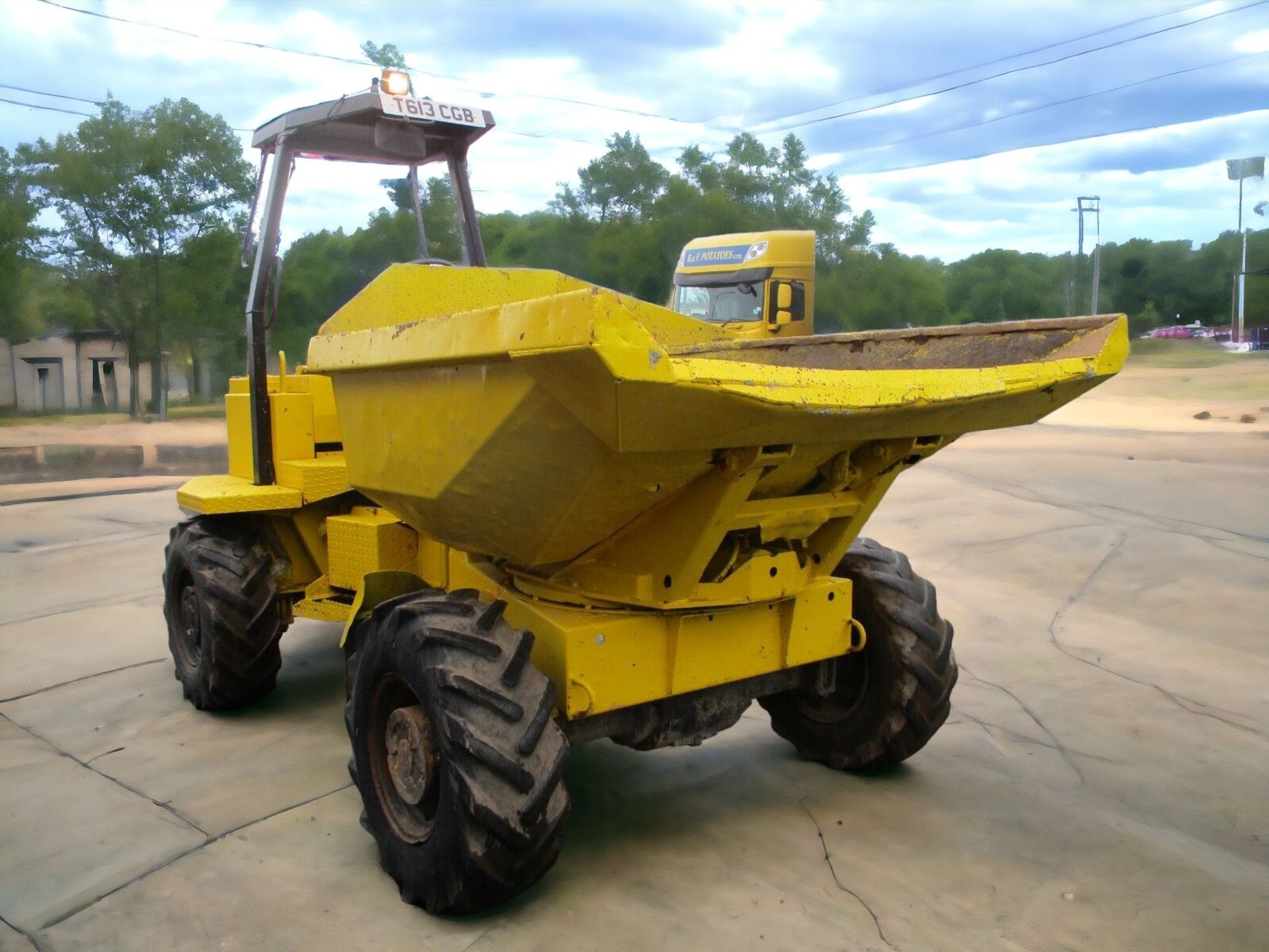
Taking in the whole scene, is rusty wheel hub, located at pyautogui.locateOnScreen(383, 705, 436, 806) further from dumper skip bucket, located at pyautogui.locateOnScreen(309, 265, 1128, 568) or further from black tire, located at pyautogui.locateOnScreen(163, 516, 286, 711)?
black tire, located at pyautogui.locateOnScreen(163, 516, 286, 711)

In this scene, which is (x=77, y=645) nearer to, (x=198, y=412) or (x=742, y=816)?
(x=742, y=816)

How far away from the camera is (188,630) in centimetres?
498

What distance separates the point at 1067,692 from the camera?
508 centimetres

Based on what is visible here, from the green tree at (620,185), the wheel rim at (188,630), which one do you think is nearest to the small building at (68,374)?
the green tree at (620,185)

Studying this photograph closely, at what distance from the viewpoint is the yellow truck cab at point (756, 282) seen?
11.2 m

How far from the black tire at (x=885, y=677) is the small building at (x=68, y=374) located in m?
15.1

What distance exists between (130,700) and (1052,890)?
4207 millimetres

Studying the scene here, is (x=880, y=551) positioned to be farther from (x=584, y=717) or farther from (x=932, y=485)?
(x=932, y=485)

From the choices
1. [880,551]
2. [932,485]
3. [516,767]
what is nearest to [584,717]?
[516,767]

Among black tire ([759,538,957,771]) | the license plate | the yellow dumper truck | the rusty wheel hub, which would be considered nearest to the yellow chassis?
the yellow dumper truck

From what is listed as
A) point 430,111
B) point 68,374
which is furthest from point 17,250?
point 430,111

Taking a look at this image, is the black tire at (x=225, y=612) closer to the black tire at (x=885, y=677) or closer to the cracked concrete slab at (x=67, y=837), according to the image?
the cracked concrete slab at (x=67, y=837)

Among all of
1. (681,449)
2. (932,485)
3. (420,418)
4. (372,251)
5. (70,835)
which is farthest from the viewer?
(932,485)

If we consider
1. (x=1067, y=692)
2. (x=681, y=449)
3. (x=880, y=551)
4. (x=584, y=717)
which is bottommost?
(x=1067, y=692)
